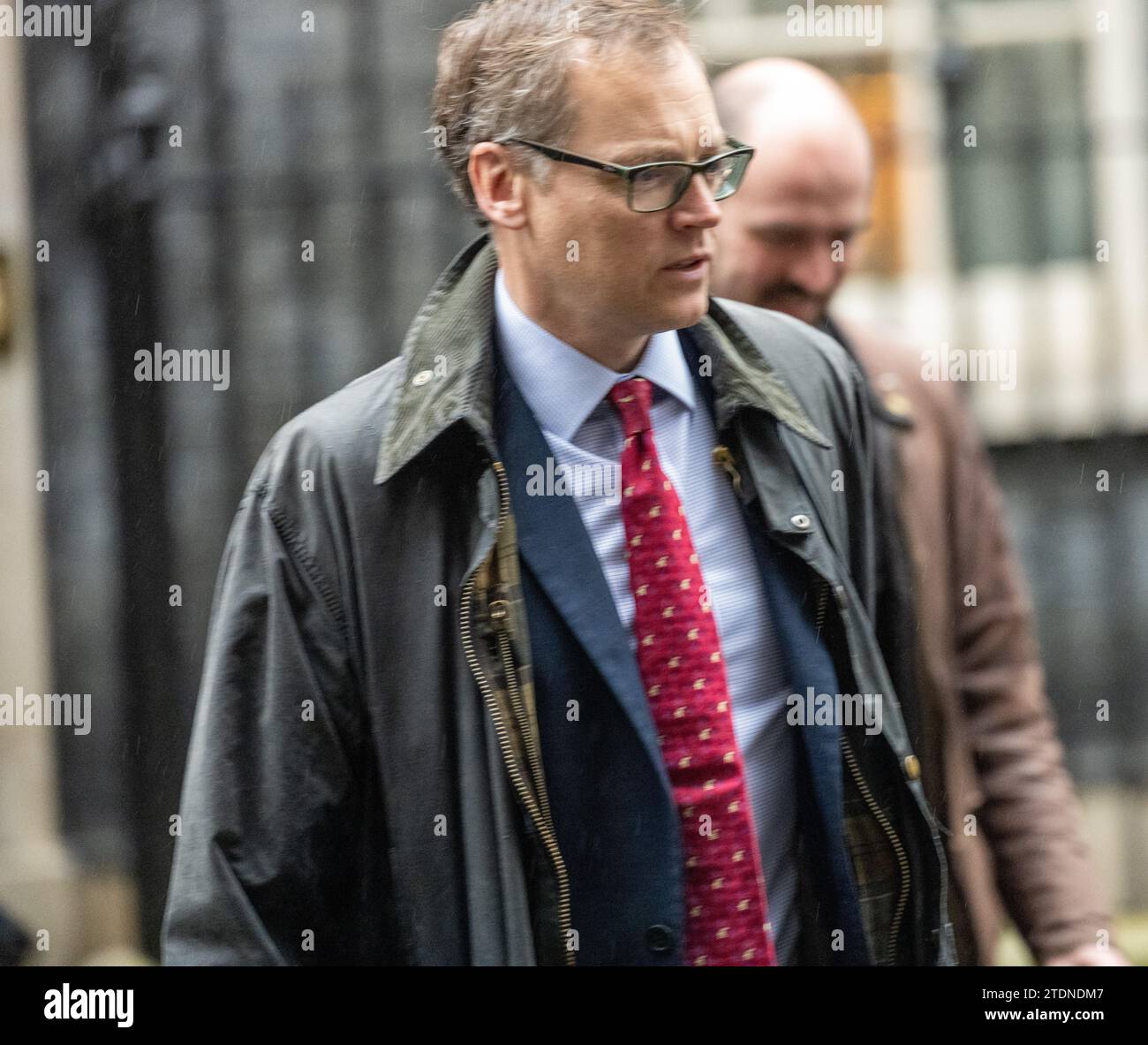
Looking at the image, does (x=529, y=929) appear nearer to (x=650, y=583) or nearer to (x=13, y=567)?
(x=650, y=583)

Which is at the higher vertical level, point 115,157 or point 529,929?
point 115,157

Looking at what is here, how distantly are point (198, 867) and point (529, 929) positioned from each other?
435mm

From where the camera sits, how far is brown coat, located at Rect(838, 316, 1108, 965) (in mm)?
2713

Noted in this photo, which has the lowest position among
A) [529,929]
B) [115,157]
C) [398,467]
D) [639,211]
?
[529,929]

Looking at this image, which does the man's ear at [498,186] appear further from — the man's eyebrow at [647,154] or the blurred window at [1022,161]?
the blurred window at [1022,161]

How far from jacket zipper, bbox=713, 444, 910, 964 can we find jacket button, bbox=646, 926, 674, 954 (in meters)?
0.36

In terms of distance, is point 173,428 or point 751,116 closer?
point 751,116
